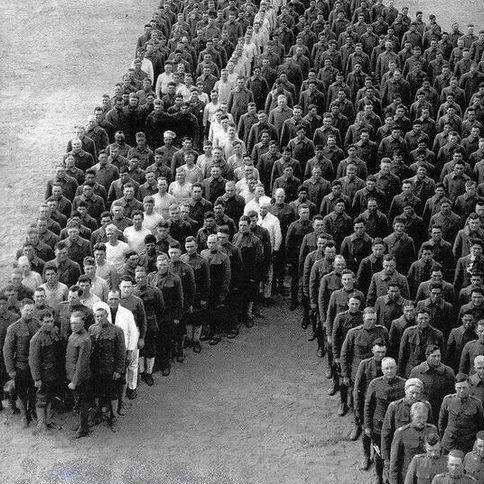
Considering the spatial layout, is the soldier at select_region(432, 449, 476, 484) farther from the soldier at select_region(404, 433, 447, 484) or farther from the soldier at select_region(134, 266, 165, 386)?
the soldier at select_region(134, 266, 165, 386)

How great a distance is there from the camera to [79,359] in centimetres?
1048

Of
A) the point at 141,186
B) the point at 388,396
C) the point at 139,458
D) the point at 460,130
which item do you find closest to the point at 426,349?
the point at 388,396

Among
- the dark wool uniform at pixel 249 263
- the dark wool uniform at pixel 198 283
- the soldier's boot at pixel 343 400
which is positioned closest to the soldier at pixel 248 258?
the dark wool uniform at pixel 249 263

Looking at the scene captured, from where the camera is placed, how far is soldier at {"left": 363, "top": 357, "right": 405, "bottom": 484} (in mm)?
9641

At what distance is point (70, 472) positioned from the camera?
33.3 feet

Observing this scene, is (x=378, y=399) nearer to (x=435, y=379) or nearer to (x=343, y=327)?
(x=435, y=379)

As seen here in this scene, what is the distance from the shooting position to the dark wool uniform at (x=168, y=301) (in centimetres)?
1178

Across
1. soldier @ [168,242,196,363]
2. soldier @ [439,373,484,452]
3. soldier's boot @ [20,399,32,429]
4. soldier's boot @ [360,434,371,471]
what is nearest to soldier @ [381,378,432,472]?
soldier @ [439,373,484,452]

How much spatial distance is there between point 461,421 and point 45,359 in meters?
4.49

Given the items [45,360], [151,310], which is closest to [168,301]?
[151,310]

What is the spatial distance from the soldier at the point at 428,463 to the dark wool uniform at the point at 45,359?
4.16 m

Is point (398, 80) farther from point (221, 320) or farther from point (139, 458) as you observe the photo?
point (139, 458)

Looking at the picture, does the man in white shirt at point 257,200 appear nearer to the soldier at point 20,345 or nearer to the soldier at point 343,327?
the soldier at point 343,327

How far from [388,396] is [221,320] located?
3728 millimetres
